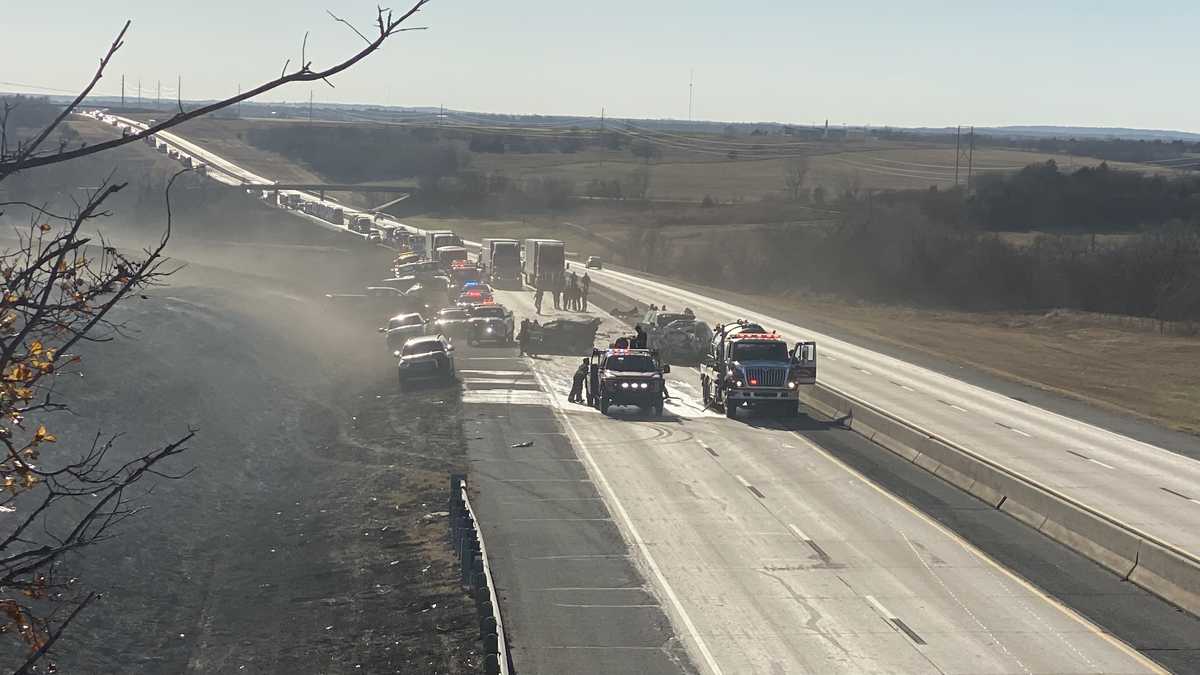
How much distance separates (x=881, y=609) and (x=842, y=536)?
476 centimetres

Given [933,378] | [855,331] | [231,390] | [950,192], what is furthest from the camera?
[950,192]

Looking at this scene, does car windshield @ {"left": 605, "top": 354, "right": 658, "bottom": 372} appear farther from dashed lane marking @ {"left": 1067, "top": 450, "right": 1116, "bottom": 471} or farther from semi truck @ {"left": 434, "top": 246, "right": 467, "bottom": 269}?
semi truck @ {"left": 434, "top": 246, "right": 467, "bottom": 269}

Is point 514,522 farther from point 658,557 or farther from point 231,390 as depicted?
point 231,390

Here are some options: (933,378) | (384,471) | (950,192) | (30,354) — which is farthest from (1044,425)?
(950,192)

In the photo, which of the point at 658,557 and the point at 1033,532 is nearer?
the point at 658,557

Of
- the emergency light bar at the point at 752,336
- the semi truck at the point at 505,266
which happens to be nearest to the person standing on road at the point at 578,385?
the emergency light bar at the point at 752,336

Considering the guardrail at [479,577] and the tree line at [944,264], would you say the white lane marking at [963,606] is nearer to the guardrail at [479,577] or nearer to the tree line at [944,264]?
the guardrail at [479,577]

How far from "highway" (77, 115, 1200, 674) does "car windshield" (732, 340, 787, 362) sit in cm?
186

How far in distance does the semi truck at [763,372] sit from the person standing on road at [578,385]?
4.48m

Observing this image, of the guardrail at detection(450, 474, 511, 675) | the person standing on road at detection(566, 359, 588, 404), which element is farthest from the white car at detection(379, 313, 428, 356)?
the guardrail at detection(450, 474, 511, 675)

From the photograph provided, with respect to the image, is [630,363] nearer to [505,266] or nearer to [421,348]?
[421,348]

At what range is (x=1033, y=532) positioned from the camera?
966 inches

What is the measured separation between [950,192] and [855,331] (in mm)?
66920

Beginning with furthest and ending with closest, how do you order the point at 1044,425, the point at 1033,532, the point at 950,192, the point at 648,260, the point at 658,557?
the point at 950,192
the point at 648,260
the point at 1044,425
the point at 1033,532
the point at 658,557
